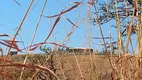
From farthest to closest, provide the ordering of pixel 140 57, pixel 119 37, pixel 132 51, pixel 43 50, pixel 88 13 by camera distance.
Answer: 1. pixel 43 50
2. pixel 88 13
3. pixel 132 51
4. pixel 119 37
5. pixel 140 57

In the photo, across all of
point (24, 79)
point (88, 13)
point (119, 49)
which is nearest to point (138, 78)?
point (119, 49)

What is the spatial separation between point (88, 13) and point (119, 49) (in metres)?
0.49

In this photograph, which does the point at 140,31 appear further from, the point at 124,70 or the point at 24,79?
the point at 24,79

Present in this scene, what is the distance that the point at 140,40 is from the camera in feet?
5.08

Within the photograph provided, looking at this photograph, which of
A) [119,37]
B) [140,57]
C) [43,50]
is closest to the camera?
[140,57]

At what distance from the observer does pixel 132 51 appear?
171 centimetres

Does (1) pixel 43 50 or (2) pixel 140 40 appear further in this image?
(1) pixel 43 50

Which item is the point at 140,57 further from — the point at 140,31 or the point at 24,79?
the point at 24,79

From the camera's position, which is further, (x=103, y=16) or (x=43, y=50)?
(x=103, y=16)

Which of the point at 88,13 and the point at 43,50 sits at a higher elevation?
the point at 88,13

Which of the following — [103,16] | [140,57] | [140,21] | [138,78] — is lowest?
[103,16]

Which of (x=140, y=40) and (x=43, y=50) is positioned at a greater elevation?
(x=140, y=40)

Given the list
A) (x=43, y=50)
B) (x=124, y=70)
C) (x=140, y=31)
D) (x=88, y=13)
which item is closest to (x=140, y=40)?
(x=140, y=31)

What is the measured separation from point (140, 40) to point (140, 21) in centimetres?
9
